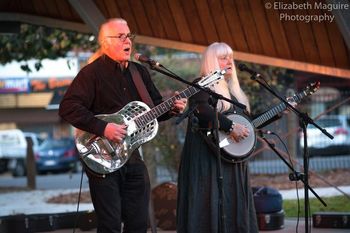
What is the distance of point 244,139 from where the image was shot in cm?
612

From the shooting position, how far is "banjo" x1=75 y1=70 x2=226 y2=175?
5188mm

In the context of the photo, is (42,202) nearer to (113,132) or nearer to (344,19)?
(344,19)

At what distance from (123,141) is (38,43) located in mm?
8947

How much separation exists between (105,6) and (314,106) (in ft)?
43.1

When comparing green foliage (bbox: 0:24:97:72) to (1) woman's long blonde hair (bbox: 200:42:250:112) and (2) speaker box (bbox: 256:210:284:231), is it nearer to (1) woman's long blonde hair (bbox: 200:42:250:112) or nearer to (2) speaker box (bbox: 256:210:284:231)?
(2) speaker box (bbox: 256:210:284:231)

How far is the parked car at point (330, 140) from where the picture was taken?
2141 centimetres

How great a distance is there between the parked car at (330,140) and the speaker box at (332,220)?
40.4 feet

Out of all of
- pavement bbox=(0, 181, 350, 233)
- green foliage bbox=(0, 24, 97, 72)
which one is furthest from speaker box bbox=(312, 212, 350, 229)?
green foliage bbox=(0, 24, 97, 72)

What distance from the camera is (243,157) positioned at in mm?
6086

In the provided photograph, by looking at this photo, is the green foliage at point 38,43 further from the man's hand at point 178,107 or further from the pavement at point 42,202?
the man's hand at point 178,107

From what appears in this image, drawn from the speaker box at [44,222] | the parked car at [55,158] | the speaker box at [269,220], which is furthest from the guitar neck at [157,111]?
the parked car at [55,158]

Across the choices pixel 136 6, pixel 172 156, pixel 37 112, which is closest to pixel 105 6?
pixel 136 6

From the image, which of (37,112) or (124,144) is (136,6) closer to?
(124,144)

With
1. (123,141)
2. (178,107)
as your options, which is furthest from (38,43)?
(123,141)
